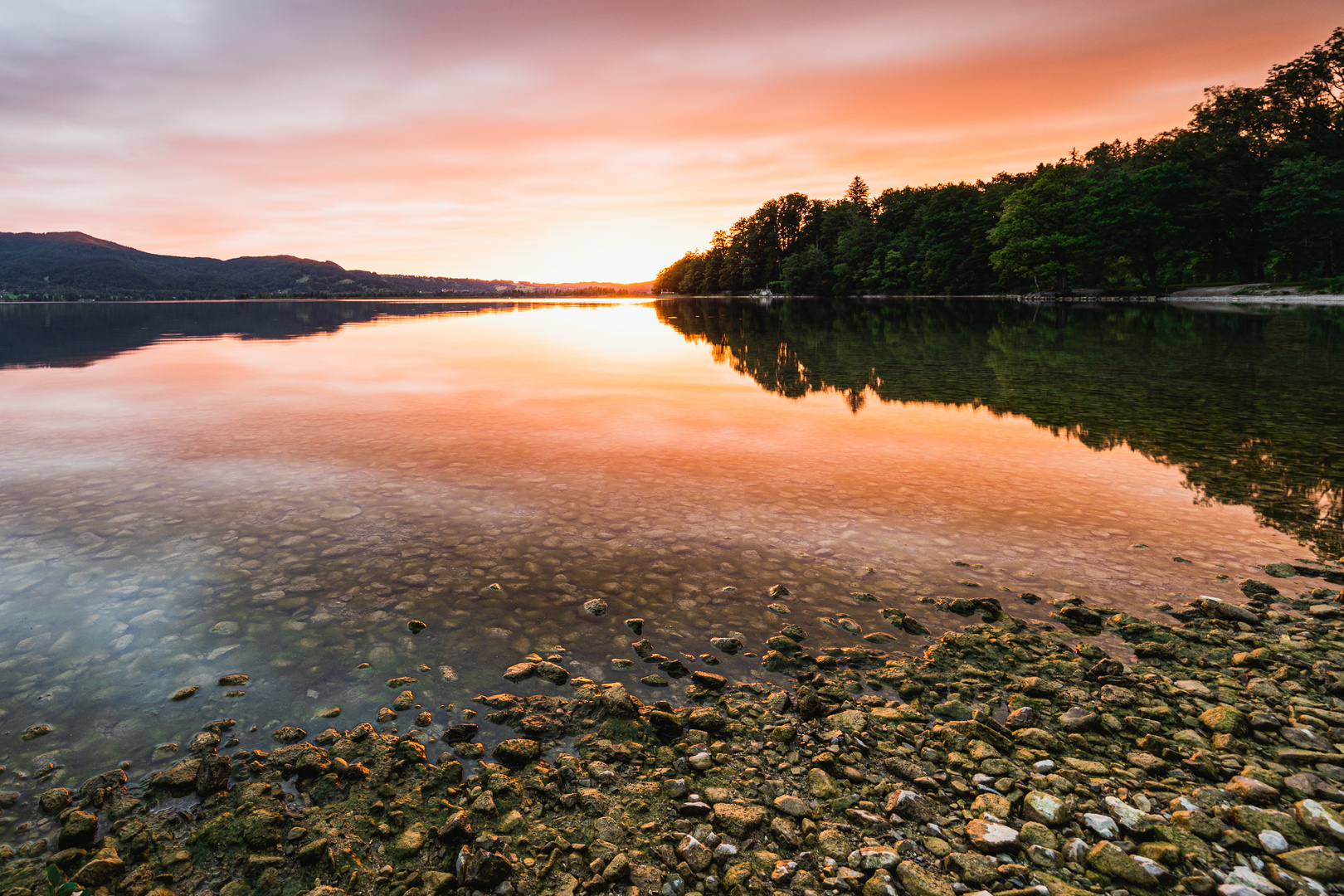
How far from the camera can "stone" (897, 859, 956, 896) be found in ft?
12.8

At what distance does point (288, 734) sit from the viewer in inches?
214

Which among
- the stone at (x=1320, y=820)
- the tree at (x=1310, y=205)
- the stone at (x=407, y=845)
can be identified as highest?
the tree at (x=1310, y=205)

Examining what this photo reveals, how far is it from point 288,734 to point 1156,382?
28326 mm

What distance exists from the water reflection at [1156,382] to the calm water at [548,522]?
0.53 ft

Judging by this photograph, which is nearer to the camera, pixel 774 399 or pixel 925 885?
pixel 925 885

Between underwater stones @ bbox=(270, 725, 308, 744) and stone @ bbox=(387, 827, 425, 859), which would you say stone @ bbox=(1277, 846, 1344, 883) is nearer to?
stone @ bbox=(387, 827, 425, 859)

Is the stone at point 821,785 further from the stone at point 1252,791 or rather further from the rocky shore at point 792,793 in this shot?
the stone at point 1252,791

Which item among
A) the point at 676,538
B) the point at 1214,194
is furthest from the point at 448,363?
the point at 1214,194

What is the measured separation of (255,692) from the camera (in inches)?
238

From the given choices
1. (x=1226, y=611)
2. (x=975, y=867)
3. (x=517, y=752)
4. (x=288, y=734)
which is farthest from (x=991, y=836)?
(x=288, y=734)

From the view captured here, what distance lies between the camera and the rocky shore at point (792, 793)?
408 cm

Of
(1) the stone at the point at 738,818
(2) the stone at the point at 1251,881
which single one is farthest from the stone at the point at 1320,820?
(1) the stone at the point at 738,818

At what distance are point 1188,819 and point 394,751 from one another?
5.91 meters

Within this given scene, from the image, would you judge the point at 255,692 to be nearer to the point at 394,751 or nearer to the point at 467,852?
the point at 394,751
